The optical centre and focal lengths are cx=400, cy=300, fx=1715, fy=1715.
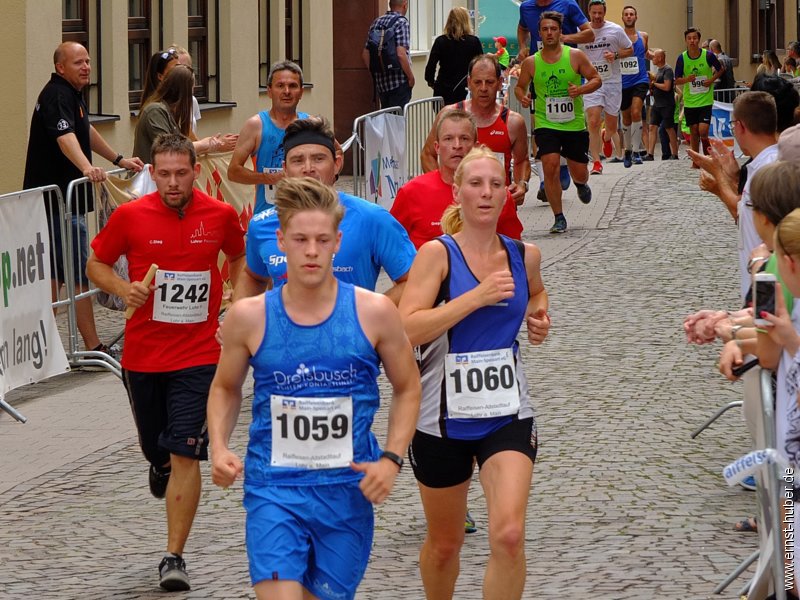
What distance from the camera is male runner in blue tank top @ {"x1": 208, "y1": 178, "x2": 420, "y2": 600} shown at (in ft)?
16.4

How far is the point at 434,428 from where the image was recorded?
5898mm

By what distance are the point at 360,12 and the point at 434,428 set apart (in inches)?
798

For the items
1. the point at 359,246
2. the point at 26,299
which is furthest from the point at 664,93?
the point at 359,246

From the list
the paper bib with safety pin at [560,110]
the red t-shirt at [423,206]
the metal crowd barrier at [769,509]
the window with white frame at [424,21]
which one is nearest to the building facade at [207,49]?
the window with white frame at [424,21]

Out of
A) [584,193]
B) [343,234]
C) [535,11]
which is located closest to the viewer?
[343,234]

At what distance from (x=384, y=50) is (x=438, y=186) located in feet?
48.9

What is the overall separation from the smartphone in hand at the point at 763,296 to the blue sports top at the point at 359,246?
1.73 m

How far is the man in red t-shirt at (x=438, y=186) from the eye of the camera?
25.7ft

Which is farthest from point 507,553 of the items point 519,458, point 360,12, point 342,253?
point 360,12

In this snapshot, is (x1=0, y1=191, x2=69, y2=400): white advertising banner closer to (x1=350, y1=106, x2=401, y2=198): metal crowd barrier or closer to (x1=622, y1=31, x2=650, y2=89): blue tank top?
(x1=350, y1=106, x2=401, y2=198): metal crowd barrier

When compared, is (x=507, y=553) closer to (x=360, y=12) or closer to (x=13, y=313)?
(x=13, y=313)

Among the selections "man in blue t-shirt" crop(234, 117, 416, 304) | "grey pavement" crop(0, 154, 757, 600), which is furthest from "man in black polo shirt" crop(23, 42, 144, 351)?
"man in blue t-shirt" crop(234, 117, 416, 304)

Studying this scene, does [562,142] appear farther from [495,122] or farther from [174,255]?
[174,255]

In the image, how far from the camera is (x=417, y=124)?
20.1 m
